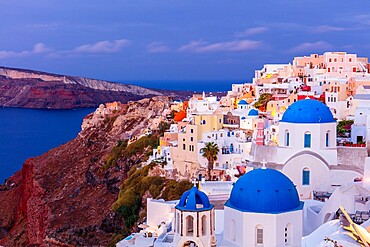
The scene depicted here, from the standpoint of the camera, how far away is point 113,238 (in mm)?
33156

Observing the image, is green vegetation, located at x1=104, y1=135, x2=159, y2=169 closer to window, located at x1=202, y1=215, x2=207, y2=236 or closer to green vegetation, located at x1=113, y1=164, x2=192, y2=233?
green vegetation, located at x1=113, y1=164, x2=192, y2=233

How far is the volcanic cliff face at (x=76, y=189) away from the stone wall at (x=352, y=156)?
674 inches

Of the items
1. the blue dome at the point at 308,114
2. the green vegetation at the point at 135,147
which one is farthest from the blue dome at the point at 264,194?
the green vegetation at the point at 135,147

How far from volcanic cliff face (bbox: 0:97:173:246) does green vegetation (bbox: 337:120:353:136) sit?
14.5 m

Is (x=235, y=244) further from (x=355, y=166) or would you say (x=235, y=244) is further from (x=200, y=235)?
(x=355, y=166)

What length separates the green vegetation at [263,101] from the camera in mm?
39456

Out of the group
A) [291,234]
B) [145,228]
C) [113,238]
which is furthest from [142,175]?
[291,234]

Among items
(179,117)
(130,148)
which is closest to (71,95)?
(130,148)

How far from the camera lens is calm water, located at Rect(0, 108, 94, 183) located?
80062 mm

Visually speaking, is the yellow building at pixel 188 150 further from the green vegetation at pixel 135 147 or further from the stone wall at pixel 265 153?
the stone wall at pixel 265 153

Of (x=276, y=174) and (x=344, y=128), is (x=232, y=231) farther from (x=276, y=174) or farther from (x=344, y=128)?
(x=344, y=128)

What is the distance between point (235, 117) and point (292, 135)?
14840mm

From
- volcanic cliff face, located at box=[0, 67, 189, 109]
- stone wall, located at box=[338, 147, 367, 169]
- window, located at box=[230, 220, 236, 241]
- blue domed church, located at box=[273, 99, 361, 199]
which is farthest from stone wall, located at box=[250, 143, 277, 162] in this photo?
volcanic cliff face, located at box=[0, 67, 189, 109]

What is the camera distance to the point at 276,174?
15.1 m
